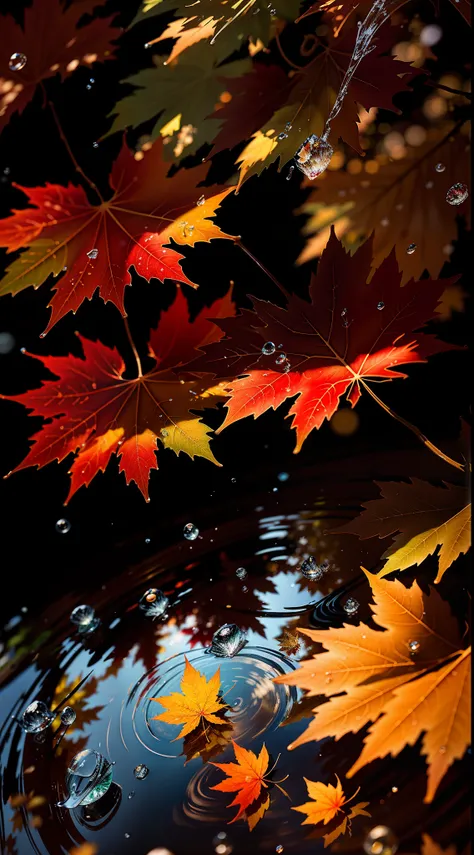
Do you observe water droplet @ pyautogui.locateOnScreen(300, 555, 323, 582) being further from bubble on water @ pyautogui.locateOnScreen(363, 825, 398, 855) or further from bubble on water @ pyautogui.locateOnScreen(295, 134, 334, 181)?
bubble on water @ pyautogui.locateOnScreen(295, 134, 334, 181)

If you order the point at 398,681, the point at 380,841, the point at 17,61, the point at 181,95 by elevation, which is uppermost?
the point at 17,61

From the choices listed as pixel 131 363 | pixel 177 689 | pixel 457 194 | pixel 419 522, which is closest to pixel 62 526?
pixel 131 363

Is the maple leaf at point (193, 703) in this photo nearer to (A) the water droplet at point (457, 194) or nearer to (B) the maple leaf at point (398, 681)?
(B) the maple leaf at point (398, 681)

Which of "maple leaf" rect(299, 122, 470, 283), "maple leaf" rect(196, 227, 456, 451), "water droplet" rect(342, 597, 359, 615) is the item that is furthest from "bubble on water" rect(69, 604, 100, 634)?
"maple leaf" rect(299, 122, 470, 283)

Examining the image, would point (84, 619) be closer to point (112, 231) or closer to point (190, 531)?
point (190, 531)

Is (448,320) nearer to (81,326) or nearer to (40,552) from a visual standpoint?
(81,326)

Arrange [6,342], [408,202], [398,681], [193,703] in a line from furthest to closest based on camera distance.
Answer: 1. [6,342]
2. [408,202]
3. [193,703]
4. [398,681]
